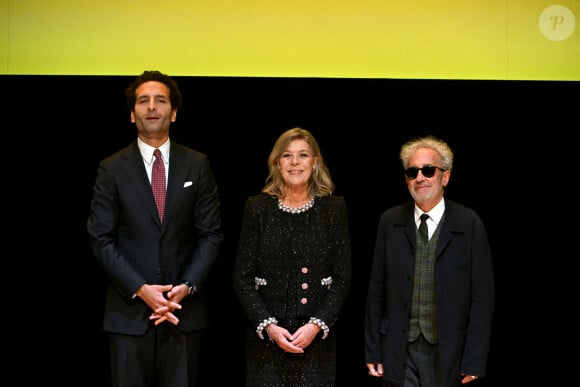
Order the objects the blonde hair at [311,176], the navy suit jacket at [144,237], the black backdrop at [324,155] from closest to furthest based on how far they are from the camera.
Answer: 1. the navy suit jacket at [144,237]
2. the blonde hair at [311,176]
3. the black backdrop at [324,155]

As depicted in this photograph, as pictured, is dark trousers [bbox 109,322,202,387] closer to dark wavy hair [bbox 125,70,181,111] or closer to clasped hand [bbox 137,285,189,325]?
clasped hand [bbox 137,285,189,325]

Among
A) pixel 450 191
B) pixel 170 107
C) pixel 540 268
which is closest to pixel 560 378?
pixel 540 268

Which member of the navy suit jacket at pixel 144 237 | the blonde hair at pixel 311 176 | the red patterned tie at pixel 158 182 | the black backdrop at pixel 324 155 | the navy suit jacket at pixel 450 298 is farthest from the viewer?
the black backdrop at pixel 324 155

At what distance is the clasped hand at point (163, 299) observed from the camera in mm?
3725

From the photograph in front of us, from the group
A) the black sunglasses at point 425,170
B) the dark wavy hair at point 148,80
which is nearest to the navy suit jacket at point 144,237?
the dark wavy hair at point 148,80

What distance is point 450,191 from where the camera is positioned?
4.73 meters

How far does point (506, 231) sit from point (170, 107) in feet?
6.63

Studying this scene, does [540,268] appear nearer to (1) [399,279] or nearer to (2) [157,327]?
(1) [399,279]

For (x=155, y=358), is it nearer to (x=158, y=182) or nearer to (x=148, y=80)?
(x=158, y=182)

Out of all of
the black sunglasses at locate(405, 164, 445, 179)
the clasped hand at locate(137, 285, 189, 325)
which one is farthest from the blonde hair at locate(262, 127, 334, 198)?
the clasped hand at locate(137, 285, 189, 325)

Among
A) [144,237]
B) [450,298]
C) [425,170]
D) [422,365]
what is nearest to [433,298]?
[450,298]

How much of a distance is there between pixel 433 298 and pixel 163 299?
1.21 metres

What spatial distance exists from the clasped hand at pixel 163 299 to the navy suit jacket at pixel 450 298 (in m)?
0.88

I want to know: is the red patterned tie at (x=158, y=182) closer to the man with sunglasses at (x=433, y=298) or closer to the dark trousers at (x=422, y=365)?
the man with sunglasses at (x=433, y=298)
